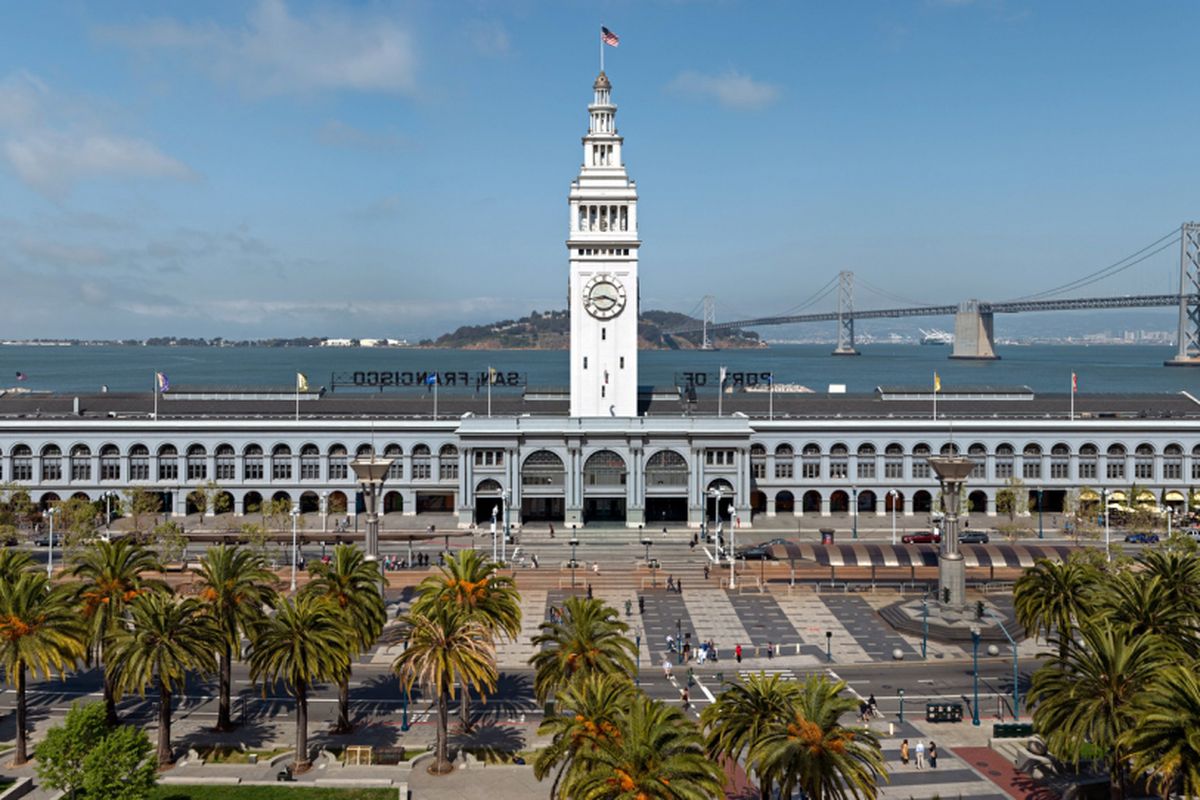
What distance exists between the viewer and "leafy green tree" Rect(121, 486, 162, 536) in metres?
98.7

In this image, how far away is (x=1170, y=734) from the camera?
114ft

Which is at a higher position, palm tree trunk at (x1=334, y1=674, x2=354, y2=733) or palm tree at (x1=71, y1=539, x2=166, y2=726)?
palm tree at (x1=71, y1=539, x2=166, y2=726)

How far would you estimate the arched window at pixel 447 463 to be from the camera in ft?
358

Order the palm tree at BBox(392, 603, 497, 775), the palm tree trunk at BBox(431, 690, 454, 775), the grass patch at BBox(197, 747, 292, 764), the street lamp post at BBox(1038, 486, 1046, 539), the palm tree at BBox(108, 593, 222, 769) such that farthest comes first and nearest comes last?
the street lamp post at BBox(1038, 486, 1046, 539), the grass patch at BBox(197, 747, 292, 764), the palm tree trunk at BBox(431, 690, 454, 775), the palm tree at BBox(392, 603, 497, 775), the palm tree at BBox(108, 593, 222, 769)

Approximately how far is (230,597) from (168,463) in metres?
64.4

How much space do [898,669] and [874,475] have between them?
49.7m

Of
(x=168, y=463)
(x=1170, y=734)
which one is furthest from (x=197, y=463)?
(x=1170, y=734)

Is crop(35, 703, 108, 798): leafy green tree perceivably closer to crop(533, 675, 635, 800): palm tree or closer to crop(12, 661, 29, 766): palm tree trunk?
crop(12, 661, 29, 766): palm tree trunk

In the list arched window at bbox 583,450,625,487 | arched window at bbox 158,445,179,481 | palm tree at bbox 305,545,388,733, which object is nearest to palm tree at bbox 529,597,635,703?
palm tree at bbox 305,545,388,733

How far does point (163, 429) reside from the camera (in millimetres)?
107812

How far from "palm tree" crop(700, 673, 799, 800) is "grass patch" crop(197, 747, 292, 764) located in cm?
2370

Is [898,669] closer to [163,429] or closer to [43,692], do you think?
[43,692]

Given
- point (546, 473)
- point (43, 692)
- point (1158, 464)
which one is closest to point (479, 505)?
point (546, 473)

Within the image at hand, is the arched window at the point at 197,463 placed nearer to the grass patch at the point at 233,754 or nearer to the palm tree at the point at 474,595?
the grass patch at the point at 233,754
